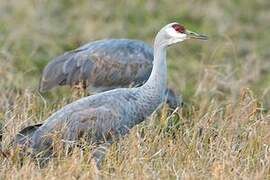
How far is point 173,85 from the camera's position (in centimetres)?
1185

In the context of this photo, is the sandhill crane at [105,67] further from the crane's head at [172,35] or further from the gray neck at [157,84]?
the gray neck at [157,84]

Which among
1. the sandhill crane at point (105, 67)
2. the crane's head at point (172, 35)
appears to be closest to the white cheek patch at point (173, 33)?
the crane's head at point (172, 35)

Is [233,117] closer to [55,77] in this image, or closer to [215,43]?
[55,77]

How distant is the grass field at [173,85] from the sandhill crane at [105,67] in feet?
0.69

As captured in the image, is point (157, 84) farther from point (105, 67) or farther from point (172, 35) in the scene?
point (105, 67)

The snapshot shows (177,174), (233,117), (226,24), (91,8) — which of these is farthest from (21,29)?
(177,174)

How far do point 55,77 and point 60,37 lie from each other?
3440 millimetres

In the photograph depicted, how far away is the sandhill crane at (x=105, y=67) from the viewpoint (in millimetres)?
10039

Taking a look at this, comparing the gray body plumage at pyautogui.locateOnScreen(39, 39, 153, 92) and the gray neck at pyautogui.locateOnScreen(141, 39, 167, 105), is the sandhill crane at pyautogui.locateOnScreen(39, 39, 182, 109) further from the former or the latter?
→ the gray neck at pyautogui.locateOnScreen(141, 39, 167, 105)

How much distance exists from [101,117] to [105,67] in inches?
87.3

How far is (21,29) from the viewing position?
523 inches

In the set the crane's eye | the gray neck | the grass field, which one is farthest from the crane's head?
the grass field

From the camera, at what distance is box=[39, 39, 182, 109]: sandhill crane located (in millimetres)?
10039

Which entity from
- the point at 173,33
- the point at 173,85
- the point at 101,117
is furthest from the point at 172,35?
the point at 173,85
